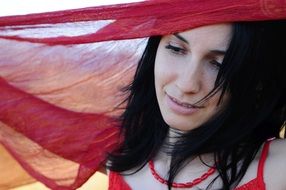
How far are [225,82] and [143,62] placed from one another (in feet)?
0.63

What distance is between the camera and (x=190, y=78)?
76 cm

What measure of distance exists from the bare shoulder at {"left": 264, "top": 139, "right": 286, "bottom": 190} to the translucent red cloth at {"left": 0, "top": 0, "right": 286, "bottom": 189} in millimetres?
281

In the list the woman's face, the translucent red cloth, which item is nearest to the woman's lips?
the woman's face

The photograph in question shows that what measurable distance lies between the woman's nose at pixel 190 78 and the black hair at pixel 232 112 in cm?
3

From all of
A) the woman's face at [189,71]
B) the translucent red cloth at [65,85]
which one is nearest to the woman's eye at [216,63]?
the woman's face at [189,71]

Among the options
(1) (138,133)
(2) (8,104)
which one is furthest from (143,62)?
(2) (8,104)

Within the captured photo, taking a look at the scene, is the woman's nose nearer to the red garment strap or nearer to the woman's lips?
the woman's lips

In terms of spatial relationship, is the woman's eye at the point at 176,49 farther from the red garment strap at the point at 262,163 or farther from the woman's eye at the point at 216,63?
the red garment strap at the point at 262,163

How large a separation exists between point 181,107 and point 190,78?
0.20 ft

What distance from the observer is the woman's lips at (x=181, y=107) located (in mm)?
791

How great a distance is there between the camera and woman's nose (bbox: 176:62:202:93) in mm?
751

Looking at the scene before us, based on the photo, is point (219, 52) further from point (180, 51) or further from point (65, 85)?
point (65, 85)

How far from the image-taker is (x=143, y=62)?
35.8 inches

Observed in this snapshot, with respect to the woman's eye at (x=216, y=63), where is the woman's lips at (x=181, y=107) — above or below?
below
